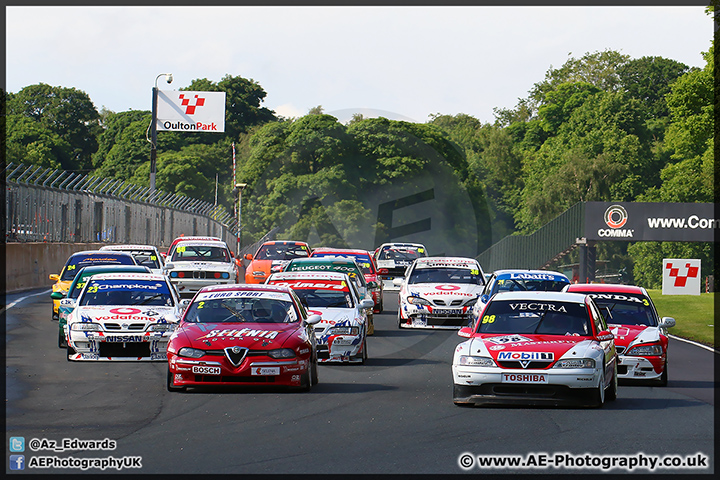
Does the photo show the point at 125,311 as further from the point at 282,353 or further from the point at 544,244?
the point at 544,244

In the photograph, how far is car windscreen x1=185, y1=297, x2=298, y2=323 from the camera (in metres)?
14.5

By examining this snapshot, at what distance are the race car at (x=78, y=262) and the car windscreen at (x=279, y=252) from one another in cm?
926

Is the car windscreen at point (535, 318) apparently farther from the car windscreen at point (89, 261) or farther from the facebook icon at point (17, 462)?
the car windscreen at point (89, 261)

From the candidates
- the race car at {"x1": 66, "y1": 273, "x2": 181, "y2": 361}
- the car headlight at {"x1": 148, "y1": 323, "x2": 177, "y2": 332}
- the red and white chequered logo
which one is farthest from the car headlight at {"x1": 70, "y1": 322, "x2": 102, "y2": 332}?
the red and white chequered logo

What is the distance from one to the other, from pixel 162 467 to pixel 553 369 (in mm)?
5182

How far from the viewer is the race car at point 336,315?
16875 mm

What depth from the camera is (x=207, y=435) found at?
1042cm

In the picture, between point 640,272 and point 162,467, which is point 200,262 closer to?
point 162,467

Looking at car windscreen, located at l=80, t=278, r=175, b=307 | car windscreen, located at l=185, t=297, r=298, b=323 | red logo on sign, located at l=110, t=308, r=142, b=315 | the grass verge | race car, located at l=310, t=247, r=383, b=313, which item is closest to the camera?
car windscreen, located at l=185, t=297, r=298, b=323

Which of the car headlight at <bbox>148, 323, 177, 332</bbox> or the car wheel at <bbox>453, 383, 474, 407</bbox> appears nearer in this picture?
the car wheel at <bbox>453, 383, 474, 407</bbox>

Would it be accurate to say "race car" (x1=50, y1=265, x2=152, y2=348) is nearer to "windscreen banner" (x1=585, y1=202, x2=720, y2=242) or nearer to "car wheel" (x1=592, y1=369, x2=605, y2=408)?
"car wheel" (x1=592, y1=369, x2=605, y2=408)

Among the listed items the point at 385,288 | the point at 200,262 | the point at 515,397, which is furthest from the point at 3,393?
the point at 385,288

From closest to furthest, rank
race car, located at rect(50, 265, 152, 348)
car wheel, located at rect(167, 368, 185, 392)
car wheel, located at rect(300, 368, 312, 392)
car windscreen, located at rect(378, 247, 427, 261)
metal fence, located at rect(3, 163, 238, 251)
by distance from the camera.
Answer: car wheel, located at rect(167, 368, 185, 392) → car wheel, located at rect(300, 368, 312, 392) → race car, located at rect(50, 265, 152, 348) → metal fence, located at rect(3, 163, 238, 251) → car windscreen, located at rect(378, 247, 427, 261)

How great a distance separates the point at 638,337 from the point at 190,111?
194 feet
